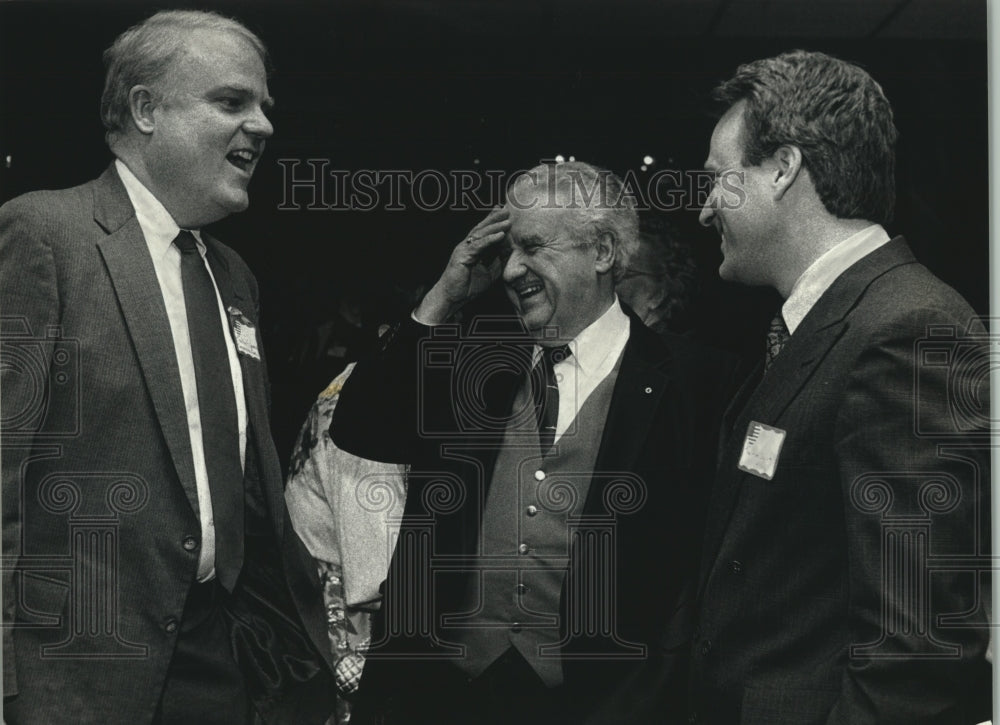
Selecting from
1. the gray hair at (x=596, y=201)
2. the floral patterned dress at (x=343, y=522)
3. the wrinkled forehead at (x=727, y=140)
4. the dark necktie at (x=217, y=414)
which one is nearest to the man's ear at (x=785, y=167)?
the wrinkled forehead at (x=727, y=140)

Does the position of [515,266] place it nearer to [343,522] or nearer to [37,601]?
[343,522]

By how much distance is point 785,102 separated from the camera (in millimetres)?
3916

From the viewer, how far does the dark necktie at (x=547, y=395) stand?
4.14 meters

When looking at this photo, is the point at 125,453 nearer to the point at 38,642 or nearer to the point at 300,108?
the point at 38,642

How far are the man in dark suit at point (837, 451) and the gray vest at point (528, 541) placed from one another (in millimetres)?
443

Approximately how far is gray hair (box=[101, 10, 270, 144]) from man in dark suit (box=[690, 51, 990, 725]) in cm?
168

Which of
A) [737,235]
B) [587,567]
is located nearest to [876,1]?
[737,235]

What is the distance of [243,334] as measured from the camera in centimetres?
416

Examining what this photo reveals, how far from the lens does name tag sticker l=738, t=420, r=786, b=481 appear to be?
362 centimetres

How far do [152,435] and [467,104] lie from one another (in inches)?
59.5

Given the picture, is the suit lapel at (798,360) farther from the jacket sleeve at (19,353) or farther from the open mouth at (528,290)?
the jacket sleeve at (19,353)

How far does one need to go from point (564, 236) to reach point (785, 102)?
80cm

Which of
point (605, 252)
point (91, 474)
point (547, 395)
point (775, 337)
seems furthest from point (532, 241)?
point (91, 474)

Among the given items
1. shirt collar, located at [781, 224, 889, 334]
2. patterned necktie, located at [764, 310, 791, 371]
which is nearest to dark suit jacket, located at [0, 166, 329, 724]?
patterned necktie, located at [764, 310, 791, 371]
